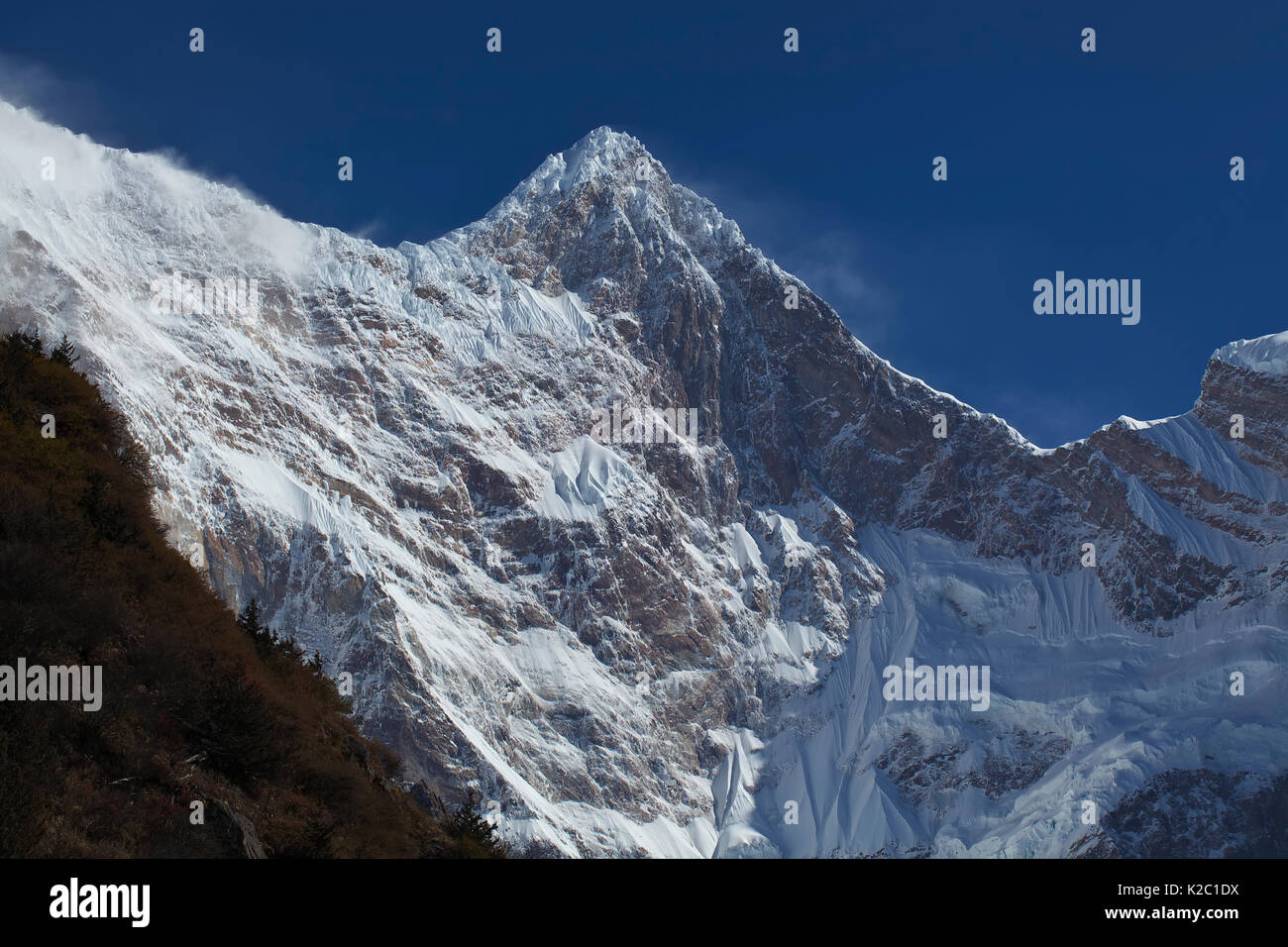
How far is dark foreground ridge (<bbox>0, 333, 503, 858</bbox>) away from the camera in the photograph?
24234mm

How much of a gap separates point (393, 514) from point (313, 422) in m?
15.1

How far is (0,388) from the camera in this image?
3647 cm

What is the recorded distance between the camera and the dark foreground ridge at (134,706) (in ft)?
79.5

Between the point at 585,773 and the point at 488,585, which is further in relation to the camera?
the point at 488,585

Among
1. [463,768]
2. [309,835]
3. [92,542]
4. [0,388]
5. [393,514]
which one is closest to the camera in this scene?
[309,835]

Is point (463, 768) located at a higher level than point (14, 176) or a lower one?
lower

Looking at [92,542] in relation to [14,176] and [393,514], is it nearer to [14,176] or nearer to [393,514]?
[393,514]

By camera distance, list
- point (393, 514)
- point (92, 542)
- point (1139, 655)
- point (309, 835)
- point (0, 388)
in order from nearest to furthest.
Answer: point (309, 835) < point (92, 542) < point (0, 388) < point (393, 514) < point (1139, 655)

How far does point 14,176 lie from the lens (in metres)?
189

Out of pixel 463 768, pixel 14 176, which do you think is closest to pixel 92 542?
pixel 463 768

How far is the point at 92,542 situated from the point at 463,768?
125 m

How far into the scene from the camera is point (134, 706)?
27766mm
